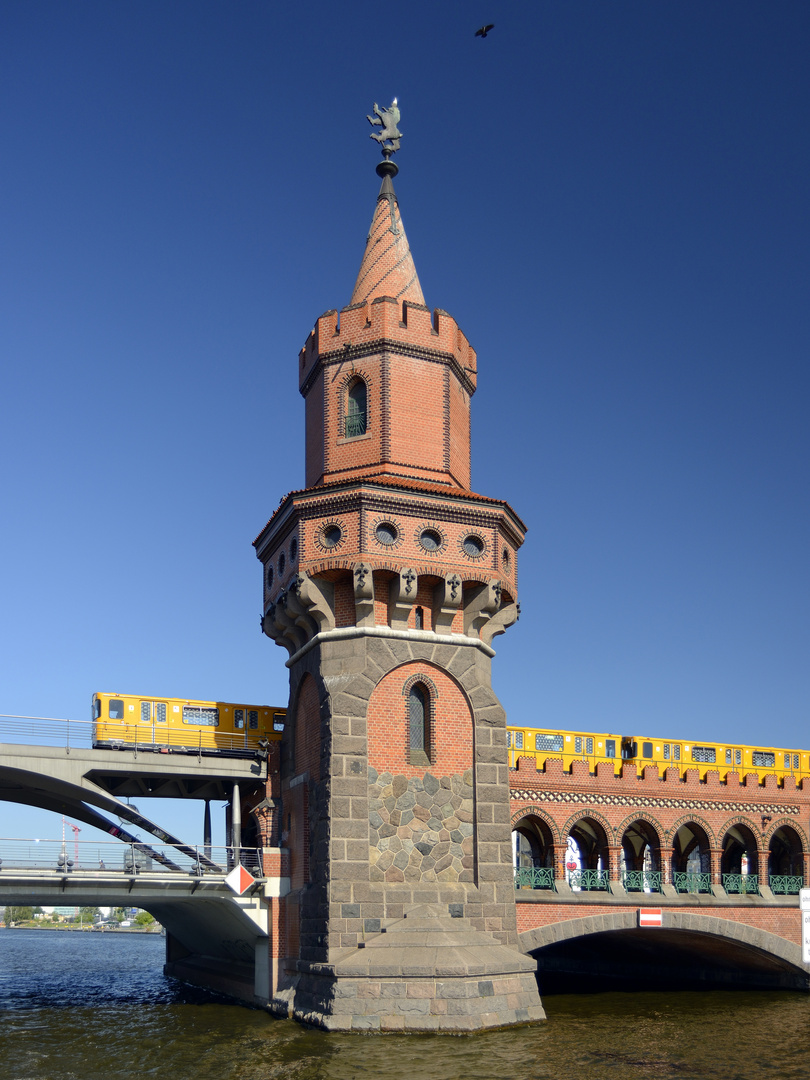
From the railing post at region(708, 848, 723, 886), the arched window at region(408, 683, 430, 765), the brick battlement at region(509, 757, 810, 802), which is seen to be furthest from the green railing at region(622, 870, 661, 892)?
the arched window at region(408, 683, 430, 765)

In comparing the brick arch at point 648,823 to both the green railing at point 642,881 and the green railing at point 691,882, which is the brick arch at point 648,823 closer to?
the green railing at point 642,881

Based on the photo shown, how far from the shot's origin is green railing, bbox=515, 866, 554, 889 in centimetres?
3488

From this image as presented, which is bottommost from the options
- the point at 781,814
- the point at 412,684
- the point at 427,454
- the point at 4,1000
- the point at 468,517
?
the point at 4,1000

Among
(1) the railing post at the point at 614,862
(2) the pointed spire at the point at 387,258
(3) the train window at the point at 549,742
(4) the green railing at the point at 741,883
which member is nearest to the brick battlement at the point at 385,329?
(2) the pointed spire at the point at 387,258

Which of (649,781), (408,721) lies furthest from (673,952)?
(408,721)

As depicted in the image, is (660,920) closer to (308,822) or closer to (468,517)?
(308,822)

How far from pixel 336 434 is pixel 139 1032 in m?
18.5

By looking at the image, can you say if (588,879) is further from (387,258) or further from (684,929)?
(387,258)

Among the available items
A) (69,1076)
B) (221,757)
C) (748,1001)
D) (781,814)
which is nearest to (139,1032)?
(69,1076)

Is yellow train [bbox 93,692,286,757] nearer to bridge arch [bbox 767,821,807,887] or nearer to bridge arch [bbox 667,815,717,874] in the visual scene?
bridge arch [bbox 667,815,717,874]

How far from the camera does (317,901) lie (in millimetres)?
29469

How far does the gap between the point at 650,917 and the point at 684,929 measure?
1.63 m

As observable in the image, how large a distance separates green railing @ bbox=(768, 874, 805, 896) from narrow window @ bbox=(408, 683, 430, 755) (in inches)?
621

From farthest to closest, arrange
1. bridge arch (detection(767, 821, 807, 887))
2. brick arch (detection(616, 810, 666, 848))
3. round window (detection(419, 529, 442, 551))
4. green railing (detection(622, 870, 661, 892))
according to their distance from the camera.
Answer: bridge arch (detection(767, 821, 807, 887))
brick arch (detection(616, 810, 666, 848))
green railing (detection(622, 870, 661, 892))
round window (detection(419, 529, 442, 551))
